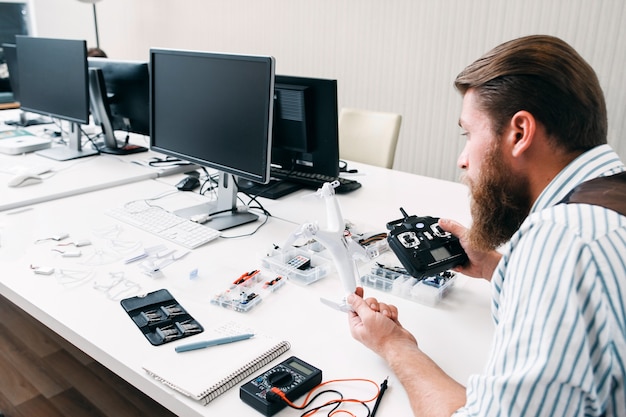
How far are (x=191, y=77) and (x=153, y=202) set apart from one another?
520mm

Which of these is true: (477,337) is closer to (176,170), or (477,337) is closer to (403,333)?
(403,333)

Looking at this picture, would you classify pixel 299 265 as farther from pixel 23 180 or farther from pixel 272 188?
pixel 23 180

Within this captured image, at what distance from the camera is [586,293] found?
68 centimetres

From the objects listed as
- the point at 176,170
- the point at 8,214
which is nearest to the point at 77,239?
the point at 8,214

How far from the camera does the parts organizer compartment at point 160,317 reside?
44.7 inches

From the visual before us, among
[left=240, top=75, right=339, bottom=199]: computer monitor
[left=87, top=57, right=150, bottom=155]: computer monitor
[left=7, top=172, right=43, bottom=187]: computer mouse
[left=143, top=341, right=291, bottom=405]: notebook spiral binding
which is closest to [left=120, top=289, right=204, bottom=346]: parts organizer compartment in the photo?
[left=143, top=341, right=291, bottom=405]: notebook spiral binding

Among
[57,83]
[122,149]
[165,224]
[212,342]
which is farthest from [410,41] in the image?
[212,342]

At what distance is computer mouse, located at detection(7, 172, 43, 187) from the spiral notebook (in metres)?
1.40

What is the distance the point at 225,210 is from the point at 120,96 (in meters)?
1.14

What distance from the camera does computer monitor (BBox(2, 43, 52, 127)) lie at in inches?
126

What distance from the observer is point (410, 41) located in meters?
3.48

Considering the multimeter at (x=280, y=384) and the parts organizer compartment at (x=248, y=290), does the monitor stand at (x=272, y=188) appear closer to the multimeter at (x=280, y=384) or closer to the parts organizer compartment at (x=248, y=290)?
the parts organizer compartment at (x=248, y=290)

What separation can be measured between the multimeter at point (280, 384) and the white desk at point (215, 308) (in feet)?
0.08

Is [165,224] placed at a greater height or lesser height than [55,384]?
greater
